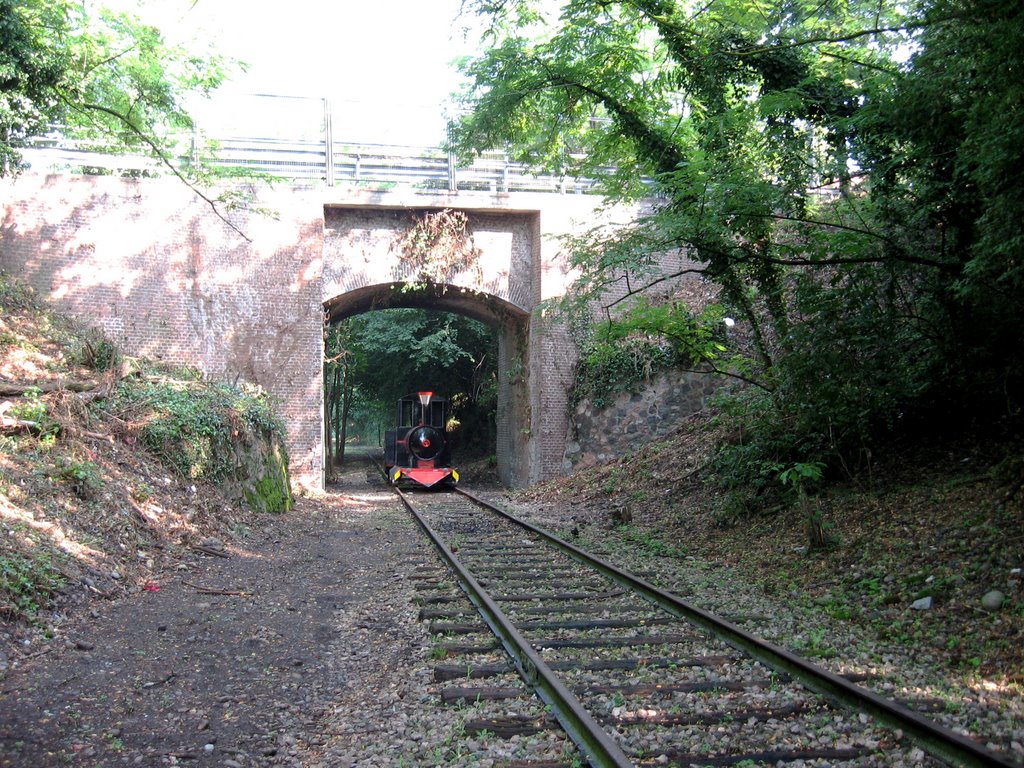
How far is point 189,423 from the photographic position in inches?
410

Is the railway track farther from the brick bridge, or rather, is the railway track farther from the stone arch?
the stone arch

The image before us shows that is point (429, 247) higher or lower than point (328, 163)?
lower

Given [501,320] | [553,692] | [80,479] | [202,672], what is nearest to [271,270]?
[501,320]

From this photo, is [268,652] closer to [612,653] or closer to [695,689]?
[612,653]

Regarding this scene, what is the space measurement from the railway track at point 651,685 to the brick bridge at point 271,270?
9.33m

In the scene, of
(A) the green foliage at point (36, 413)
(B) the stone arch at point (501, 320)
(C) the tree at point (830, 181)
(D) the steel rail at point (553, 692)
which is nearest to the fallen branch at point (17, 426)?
(A) the green foliage at point (36, 413)

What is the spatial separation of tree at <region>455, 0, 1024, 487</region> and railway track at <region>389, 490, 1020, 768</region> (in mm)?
3404

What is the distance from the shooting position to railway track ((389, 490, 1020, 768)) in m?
3.56

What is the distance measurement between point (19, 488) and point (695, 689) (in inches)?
245

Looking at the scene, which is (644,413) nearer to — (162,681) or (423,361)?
(423,361)

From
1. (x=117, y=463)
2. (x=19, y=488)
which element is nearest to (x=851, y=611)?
(x=19, y=488)

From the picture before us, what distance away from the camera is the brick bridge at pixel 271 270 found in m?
15.2

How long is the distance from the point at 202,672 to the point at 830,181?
22.5 ft

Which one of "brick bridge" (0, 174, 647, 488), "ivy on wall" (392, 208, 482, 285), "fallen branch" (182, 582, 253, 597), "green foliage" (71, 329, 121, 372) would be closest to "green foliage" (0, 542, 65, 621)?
"fallen branch" (182, 582, 253, 597)
